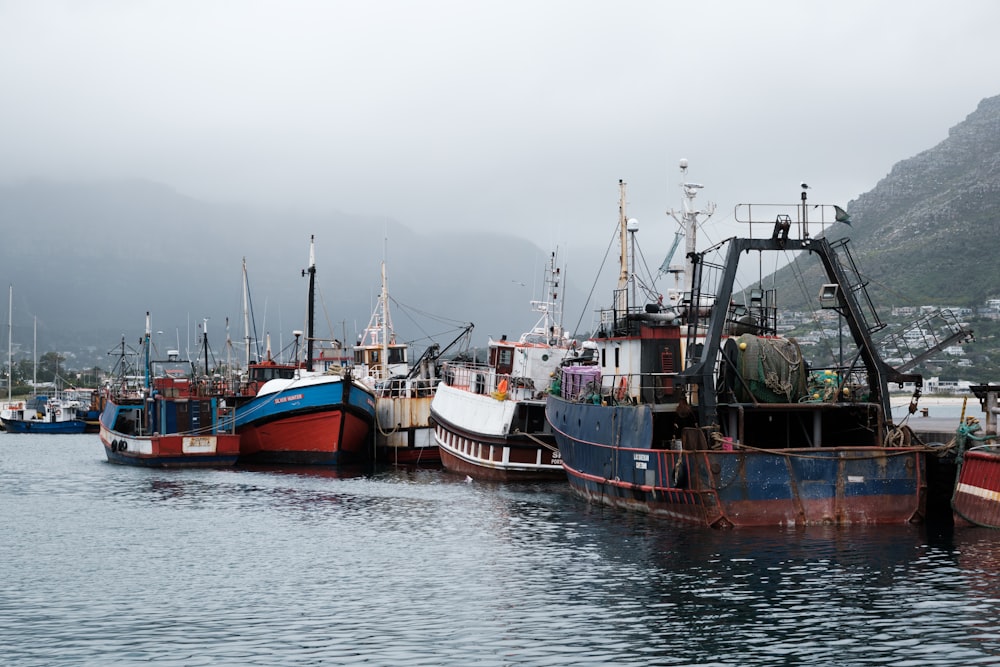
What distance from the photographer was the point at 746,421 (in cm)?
3644

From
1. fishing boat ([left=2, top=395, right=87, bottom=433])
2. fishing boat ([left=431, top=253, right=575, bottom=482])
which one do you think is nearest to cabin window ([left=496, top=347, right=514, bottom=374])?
fishing boat ([left=431, top=253, right=575, bottom=482])

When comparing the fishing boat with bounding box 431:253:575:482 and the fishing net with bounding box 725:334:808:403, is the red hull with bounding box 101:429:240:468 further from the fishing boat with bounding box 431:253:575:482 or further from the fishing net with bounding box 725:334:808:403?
the fishing net with bounding box 725:334:808:403

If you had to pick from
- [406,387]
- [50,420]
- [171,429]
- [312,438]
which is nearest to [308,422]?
[312,438]

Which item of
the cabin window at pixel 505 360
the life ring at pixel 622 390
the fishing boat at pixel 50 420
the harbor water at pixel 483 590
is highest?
the cabin window at pixel 505 360

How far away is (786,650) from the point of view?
2050 cm

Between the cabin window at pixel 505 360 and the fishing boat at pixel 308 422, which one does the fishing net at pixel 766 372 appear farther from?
the fishing boat at pixel 308 422

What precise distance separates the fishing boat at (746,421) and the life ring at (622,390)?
8cm

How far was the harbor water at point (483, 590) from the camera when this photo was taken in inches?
822

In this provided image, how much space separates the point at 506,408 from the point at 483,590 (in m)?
22.6

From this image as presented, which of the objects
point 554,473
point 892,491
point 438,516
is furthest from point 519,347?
point 892,491

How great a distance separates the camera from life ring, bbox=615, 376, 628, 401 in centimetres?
3869

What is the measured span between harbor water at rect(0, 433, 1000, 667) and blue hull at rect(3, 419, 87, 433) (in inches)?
3294

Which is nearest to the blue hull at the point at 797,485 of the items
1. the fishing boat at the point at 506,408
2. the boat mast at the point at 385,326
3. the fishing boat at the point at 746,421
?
the fishing boat at the point at 746,421

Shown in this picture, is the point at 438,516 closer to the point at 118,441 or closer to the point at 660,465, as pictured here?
the point at 660,465
